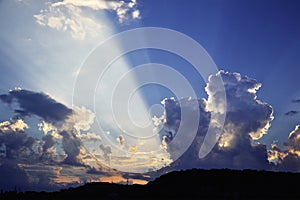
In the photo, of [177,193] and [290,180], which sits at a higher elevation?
[290,180]

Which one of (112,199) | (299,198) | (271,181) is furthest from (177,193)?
(299,198)

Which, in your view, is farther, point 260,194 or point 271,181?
point 271,181

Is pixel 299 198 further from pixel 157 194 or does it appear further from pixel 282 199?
pixel 157 194

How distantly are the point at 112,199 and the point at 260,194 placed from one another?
287 feet

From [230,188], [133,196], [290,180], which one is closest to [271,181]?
[290,180]

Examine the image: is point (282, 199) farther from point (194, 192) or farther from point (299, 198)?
point (194, 192)

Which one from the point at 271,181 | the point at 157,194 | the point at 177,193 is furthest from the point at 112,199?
the point at 271,181

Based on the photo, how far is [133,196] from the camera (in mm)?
198625

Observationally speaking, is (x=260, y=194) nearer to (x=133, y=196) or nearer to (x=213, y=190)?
(x=213, y=190)

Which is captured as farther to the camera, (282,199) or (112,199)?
(112,199)

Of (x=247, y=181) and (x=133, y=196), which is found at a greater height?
(x=247, y=181)

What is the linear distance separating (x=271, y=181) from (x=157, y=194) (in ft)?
228

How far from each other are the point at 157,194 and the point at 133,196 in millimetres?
14912

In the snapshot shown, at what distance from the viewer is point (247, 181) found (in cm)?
19988
